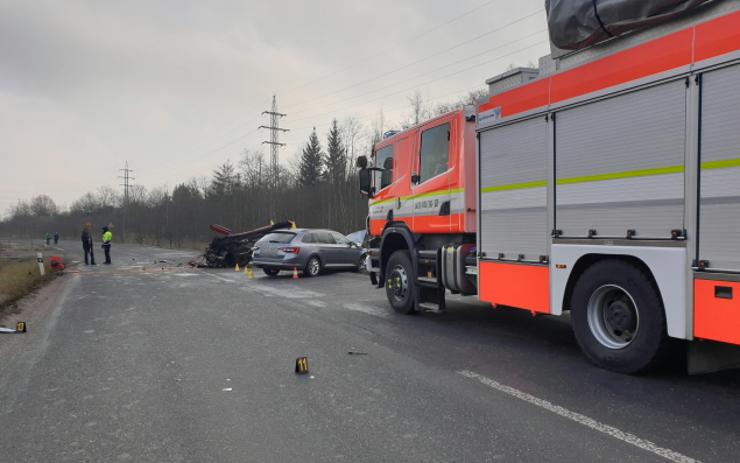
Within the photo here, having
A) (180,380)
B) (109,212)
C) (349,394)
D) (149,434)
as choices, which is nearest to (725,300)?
(349,394)

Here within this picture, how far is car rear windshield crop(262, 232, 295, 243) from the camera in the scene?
16.3 metres

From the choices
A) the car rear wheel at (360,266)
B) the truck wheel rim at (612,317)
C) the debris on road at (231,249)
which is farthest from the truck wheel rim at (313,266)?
the truck wheel rim at (612,317)

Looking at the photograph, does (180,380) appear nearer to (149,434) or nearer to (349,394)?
(149,434)

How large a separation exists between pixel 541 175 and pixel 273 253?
11.7 meters

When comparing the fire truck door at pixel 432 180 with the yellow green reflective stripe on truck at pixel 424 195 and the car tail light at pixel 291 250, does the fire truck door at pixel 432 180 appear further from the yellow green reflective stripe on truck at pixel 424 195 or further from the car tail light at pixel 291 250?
the car tail light at pixel 291 250

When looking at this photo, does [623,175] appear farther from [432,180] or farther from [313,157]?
[313,157]

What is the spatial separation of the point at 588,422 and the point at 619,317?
1480mm

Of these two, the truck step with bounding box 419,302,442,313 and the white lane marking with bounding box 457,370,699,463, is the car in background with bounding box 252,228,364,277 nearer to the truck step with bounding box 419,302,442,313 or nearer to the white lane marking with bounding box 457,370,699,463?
the truck step with bounding box 419,302,442,313

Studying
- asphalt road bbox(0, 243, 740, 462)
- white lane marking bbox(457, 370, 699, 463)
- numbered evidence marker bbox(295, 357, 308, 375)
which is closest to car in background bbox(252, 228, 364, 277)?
asphalt road bbox(0, 243, 740, 462)

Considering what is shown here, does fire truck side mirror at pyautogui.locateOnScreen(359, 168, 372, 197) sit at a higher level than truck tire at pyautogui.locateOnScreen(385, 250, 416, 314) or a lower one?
higher

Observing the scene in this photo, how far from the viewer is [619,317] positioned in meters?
4.94

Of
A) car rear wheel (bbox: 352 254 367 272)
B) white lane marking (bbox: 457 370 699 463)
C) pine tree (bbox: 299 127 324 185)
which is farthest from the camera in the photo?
pine tree (bbox: 299 127 324 185)

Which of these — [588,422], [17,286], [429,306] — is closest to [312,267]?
[17,286]

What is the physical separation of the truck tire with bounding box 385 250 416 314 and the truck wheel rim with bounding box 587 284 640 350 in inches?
131
